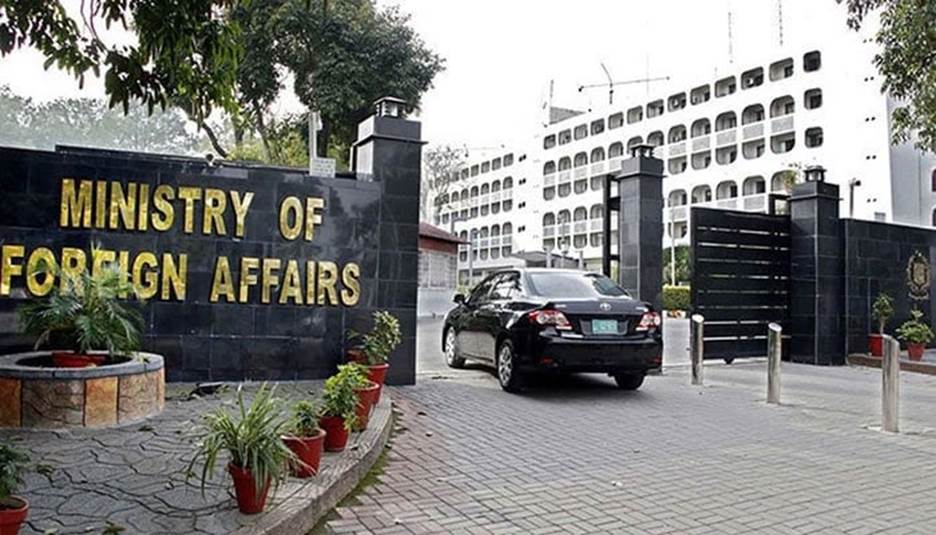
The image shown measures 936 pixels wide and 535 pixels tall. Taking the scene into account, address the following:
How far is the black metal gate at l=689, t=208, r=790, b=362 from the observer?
11227mm

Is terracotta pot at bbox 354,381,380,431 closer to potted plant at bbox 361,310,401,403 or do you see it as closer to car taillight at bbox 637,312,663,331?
potted plant at bbox 361,310,401,403

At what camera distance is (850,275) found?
12.3 metres

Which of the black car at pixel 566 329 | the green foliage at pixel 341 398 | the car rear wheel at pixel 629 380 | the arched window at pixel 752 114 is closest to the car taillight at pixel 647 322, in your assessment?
the black car at pixel 566 329

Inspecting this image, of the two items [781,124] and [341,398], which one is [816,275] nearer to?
[341,398]

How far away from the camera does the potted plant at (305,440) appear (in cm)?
403

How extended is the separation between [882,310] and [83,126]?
1577 centimetres

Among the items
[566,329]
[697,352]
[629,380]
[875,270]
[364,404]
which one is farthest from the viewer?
[875,270]

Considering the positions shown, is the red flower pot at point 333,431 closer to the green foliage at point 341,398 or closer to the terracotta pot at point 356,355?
the green foliage at point 341,398

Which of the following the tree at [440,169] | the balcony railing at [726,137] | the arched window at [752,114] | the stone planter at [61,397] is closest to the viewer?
the stone planter at [61,397]

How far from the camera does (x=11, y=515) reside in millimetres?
2688

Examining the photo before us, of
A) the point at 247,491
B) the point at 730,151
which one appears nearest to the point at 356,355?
the point at 247,491

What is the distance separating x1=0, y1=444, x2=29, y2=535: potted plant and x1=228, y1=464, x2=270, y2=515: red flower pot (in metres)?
0.89

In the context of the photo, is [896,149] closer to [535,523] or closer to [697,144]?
[697,144]

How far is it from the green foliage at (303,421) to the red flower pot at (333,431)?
1.05 ft
